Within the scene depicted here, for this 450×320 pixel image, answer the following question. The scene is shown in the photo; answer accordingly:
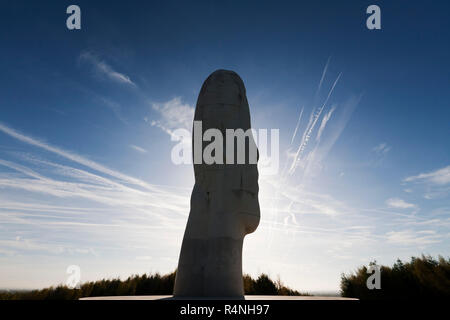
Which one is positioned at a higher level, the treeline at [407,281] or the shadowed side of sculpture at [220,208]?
the shadowed side of sculpture at [220,208]

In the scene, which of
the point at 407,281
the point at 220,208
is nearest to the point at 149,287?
the point at 220,208

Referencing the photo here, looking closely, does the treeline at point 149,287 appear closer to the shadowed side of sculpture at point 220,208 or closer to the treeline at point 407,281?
the treeline at point 407,281

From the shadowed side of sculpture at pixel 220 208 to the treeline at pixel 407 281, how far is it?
6.80 meters

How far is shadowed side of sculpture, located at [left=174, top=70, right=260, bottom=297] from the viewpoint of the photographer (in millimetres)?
7523

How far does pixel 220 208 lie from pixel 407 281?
29.8 feet

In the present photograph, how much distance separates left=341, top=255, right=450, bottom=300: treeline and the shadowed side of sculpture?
22.3ft

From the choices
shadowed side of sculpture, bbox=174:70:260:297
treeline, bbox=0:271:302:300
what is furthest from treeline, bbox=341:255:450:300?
shadowed side of sculpture, bbox=174:70:260:297

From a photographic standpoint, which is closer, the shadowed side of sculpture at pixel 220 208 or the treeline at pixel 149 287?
the shadowed side of sculpture at pixel 220 208

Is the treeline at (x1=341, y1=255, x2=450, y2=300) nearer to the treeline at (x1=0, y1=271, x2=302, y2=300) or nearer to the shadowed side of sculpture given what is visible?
the treeline at (x1=0, y1=271, x2=302, y2=300)

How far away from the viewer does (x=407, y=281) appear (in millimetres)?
12398

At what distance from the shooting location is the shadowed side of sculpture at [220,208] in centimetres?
752

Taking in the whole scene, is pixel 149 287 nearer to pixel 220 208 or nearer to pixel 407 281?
pixel 220 208

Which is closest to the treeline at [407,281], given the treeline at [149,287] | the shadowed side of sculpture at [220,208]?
the treeline at [149,287]
